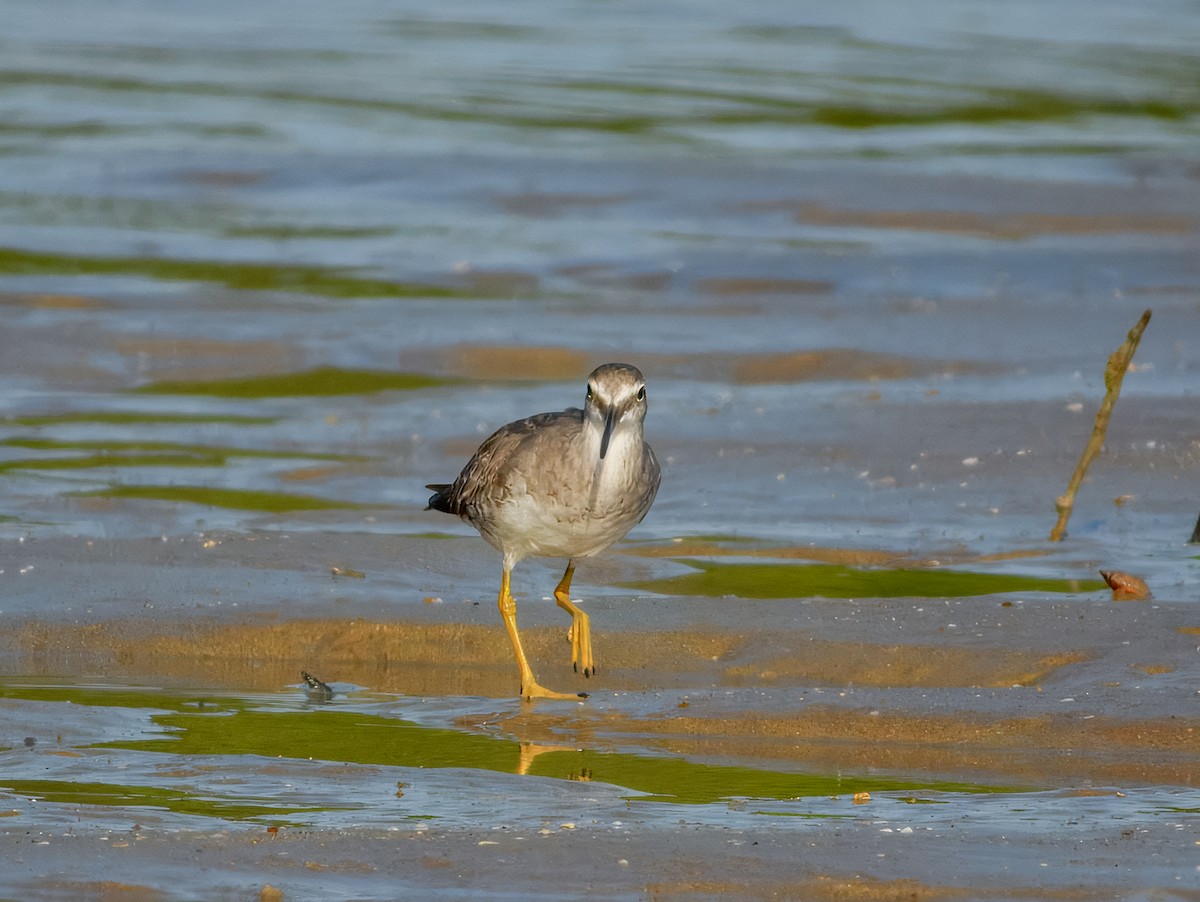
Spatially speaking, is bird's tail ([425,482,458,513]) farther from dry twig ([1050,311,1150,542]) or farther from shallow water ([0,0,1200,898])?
dry twig ([1050,311,1150,542])

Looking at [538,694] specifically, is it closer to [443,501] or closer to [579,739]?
[579,739]

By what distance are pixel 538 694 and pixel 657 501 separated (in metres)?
3.14

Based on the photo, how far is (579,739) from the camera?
6836 millimetres

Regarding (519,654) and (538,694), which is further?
(519,654)

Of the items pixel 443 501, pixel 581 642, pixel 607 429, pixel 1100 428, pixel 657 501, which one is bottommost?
pixel 657 501

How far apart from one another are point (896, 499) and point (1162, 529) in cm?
135

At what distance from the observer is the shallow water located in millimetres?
5969

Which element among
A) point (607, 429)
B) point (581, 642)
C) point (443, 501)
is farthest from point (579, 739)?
point (443, 501)

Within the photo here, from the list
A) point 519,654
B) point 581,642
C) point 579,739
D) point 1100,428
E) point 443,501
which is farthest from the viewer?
point 1100,428

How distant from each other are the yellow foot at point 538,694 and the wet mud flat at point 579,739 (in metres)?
0.07

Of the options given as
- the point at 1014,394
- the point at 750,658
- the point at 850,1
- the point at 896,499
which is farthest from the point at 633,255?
the point at 850,1

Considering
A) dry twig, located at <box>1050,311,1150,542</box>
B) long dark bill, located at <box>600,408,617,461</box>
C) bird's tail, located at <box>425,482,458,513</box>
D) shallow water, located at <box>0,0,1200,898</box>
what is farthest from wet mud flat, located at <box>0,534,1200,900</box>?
long dark bill, located at <box>600,408,617,461</box>

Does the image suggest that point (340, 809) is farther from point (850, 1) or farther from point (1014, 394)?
point (850, 1)

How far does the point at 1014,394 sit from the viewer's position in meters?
12.3
